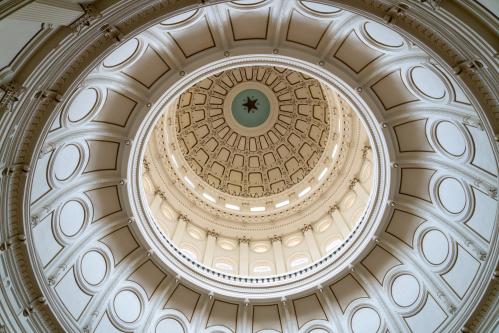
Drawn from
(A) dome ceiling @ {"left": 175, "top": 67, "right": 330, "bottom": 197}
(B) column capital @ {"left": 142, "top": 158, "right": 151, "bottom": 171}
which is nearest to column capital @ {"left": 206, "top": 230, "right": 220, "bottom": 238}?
(A) dome ceiling @ {"left": 175, "top": 67, "right": 330, "bottom": 197}

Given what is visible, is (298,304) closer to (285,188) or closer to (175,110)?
(285,188)

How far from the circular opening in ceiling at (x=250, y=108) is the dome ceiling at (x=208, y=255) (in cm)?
908

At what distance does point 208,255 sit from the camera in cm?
2644

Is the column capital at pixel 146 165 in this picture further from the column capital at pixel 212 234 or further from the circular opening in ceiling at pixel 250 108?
the circular opening in ceiling at pixel 250 108

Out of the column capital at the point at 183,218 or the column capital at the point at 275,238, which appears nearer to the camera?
the column capital at the point at 183,218

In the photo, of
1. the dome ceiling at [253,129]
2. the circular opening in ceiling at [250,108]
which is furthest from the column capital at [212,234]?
the circular opening in ceiling at [250,108]

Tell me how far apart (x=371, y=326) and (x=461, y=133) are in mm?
10370

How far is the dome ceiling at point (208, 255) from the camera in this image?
1455 centimetres

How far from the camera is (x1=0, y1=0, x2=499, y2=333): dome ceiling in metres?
14.6

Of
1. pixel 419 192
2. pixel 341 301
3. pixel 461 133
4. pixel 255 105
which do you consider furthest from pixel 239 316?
pixel 255 105

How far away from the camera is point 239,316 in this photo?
2258cm

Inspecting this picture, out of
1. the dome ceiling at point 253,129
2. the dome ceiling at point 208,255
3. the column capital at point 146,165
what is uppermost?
the dome ceiling at point 253,129

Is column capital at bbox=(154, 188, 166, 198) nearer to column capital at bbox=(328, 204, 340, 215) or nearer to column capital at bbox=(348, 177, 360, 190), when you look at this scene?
column capital at bbox=(328, 204, 340, 215)

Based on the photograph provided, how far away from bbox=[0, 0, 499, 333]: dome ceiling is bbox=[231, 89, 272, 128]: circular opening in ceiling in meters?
9.08
